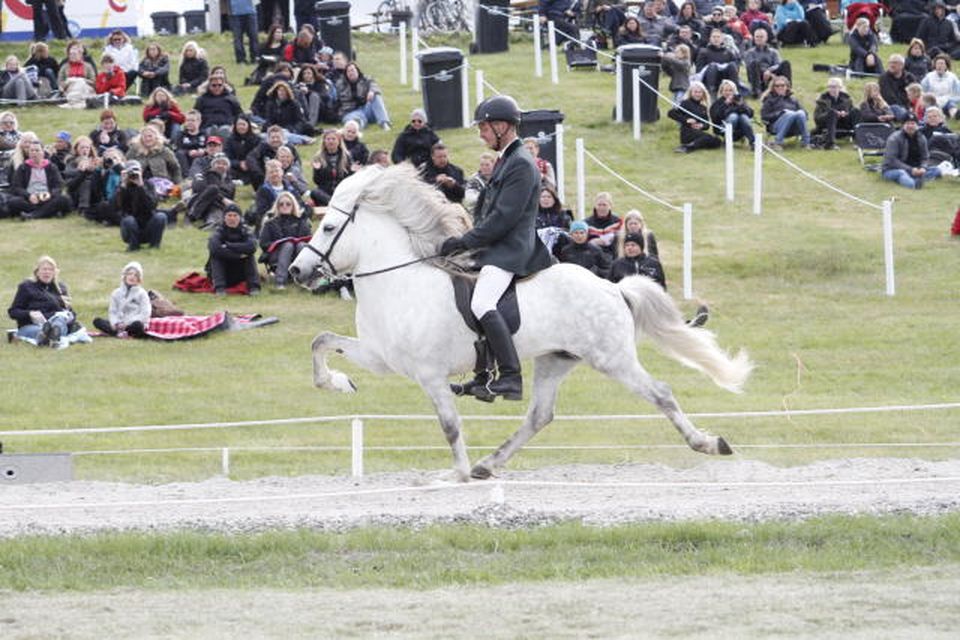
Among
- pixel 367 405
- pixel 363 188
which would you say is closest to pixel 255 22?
pixel 367 405

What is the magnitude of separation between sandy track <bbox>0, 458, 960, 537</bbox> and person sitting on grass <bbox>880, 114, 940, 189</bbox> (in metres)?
13.0

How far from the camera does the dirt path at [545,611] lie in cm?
1008

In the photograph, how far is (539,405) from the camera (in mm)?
14023

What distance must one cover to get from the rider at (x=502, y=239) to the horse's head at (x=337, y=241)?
2.27ft

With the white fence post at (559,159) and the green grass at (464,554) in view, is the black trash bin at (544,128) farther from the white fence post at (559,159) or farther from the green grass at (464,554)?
the green grass at (464,554)

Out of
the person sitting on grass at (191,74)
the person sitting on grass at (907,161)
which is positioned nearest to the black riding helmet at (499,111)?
the person sitting on grass at (907,161)

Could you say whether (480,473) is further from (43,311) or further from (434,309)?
(43,311)

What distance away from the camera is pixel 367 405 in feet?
59.7

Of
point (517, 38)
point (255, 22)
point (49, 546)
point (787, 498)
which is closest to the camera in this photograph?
point (49, 546)

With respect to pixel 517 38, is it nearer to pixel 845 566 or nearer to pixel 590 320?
pixel 590 320

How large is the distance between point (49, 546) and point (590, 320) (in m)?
4.02

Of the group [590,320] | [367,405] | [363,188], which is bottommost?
[367,405]

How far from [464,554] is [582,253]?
9.21 m

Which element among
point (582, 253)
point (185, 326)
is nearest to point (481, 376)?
point (582, 253)
